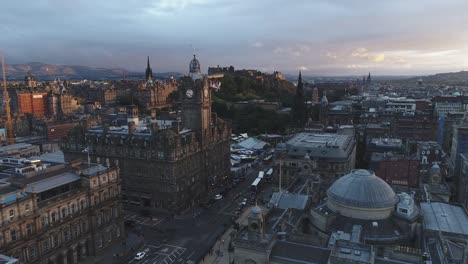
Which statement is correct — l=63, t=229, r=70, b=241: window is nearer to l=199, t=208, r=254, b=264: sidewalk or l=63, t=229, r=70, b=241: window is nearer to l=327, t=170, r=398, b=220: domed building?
l=199, t=208, r=254, b=264: sidewalk

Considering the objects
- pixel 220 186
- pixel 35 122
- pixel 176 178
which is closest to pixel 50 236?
pixel 176 178

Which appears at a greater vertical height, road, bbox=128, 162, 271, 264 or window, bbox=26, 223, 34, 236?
window, bbox=26, 223, 34, 236

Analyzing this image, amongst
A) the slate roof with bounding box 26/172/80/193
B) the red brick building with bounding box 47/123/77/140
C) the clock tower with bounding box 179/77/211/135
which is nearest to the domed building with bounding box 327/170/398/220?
the slate roof with bounding box 26/172/80/193

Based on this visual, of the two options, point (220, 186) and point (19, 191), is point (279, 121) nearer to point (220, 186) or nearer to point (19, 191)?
point (220, 186)

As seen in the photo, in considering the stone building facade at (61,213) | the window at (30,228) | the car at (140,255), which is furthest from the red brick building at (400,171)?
the window at (30,228)

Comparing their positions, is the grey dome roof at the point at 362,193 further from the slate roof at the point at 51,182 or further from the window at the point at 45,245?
the window at the point at 45,245
